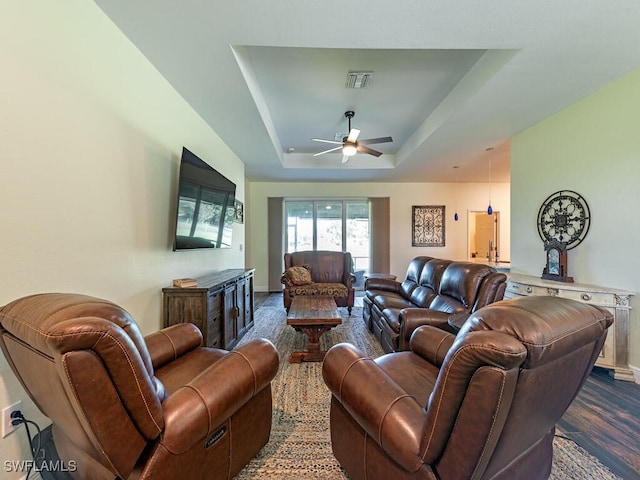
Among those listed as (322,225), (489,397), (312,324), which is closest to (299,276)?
(312,324)

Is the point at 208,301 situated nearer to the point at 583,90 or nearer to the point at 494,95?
the point at 494,95

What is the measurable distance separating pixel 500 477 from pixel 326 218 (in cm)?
609

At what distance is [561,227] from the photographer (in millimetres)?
3195

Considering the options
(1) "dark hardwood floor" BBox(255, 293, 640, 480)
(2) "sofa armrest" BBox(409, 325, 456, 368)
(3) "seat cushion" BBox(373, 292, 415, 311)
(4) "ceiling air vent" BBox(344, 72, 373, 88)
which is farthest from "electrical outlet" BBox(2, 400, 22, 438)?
(4) "ceiling air vent" BBox(344, 72, 373, 88)

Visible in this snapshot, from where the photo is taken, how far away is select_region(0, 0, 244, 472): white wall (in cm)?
129

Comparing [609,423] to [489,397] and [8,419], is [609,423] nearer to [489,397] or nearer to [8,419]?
[489,397]

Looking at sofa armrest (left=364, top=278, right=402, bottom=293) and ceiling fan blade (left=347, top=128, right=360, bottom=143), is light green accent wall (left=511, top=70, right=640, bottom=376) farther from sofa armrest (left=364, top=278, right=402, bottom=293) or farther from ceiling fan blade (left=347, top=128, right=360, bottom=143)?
ceiling fan blade (left=347, top=128, right=360, bottom=143)

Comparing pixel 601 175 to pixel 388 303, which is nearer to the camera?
pixel 601 175

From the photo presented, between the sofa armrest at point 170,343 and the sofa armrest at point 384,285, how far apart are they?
2.79 metres

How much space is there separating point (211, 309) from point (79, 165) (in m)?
1.49

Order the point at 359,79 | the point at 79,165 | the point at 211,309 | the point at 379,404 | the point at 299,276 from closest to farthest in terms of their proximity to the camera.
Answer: the point at 379,404 < the point at 79,165 < the point at 211,309 < the point at 359,79 < the point at 299,276

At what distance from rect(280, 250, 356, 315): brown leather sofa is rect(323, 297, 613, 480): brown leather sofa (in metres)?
3.49

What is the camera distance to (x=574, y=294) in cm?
275

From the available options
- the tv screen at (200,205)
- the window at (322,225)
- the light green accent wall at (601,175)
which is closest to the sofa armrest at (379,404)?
the tv screen at (200,205)
